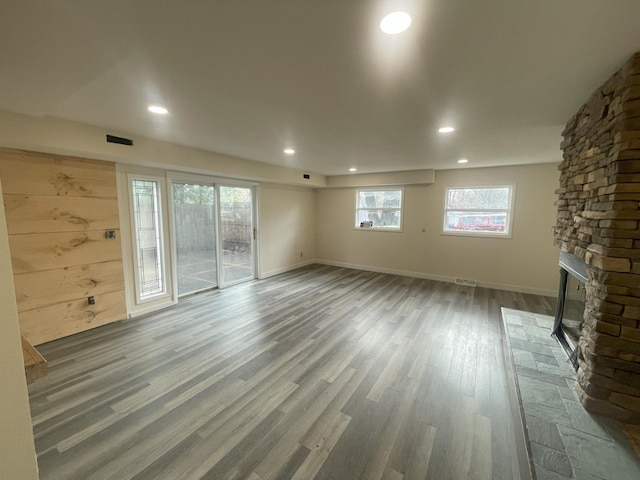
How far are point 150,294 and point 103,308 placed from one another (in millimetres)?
625

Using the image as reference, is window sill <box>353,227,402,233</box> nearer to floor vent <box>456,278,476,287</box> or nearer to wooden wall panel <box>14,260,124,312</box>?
floor vent <box>456,278,476,287</box>

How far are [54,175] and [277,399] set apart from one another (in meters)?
3.49

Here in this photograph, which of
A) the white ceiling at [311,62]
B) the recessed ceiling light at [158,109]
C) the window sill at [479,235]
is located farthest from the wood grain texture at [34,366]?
the window sill at [479,235]

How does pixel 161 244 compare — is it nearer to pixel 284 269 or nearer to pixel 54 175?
pixel 54 175

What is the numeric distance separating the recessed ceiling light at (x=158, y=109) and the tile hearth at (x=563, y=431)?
12.1 ft

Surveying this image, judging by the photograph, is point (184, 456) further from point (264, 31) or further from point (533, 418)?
point (264, 31)

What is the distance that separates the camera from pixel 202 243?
15.8 feet

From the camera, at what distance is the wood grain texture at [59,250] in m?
2.84

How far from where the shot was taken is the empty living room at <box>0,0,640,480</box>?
1312mm

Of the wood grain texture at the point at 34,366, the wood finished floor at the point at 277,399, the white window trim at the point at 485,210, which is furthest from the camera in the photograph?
the white window trim at the point at 485,210

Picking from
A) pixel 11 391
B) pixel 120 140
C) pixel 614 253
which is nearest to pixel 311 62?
pixel 11 391

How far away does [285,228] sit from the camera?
6.59 meters

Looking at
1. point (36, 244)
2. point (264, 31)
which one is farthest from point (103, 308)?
point (264, 31)

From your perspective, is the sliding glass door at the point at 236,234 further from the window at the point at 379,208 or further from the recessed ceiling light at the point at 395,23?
the recessed ceiling light at the point at 395,23
